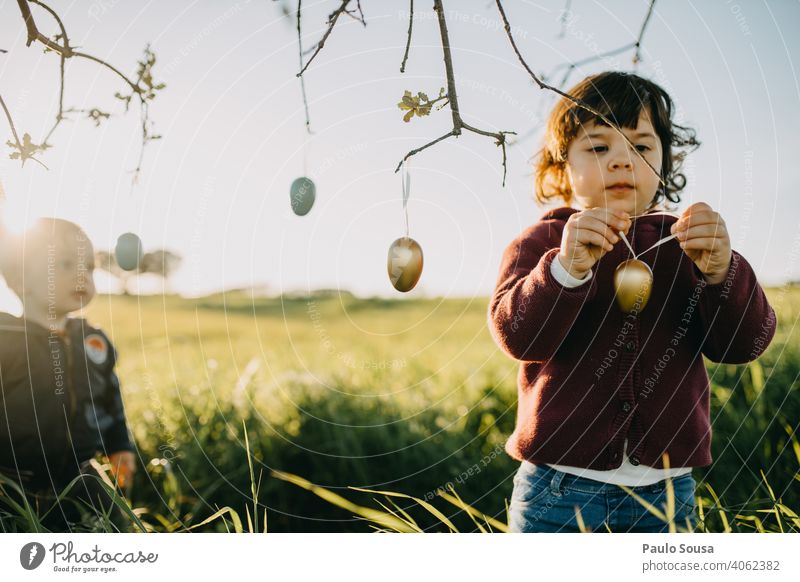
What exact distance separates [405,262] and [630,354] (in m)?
0.37

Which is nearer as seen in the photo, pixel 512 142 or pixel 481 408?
pixel 512 142

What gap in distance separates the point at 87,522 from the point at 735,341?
43.9 inches

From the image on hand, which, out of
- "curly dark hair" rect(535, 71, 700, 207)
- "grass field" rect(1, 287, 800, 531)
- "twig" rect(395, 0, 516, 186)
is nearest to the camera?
"twig" rect(395, 0, 516, 186)

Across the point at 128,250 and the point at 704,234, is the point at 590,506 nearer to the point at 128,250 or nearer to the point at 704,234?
the point at 704,234

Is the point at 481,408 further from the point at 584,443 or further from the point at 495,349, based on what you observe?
the point at 584,443

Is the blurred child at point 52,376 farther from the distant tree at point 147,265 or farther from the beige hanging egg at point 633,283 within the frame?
the beige hanging egg at point 633,283

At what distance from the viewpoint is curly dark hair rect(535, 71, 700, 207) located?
3.54ft

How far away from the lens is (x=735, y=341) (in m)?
1.00

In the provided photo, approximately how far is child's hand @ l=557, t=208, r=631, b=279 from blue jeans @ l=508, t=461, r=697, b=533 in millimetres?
315

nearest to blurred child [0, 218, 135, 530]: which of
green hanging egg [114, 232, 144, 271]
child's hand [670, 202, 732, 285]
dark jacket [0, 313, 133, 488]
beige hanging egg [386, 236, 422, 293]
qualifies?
dark jacket [0, 313, 133, 488]

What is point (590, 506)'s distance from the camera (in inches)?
40.0

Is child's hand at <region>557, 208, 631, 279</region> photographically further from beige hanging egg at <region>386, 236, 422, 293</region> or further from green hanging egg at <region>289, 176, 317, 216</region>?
green hanging egg at <region>289, 176, 317, 216</region>

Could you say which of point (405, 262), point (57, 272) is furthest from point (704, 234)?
point (57, 272)
